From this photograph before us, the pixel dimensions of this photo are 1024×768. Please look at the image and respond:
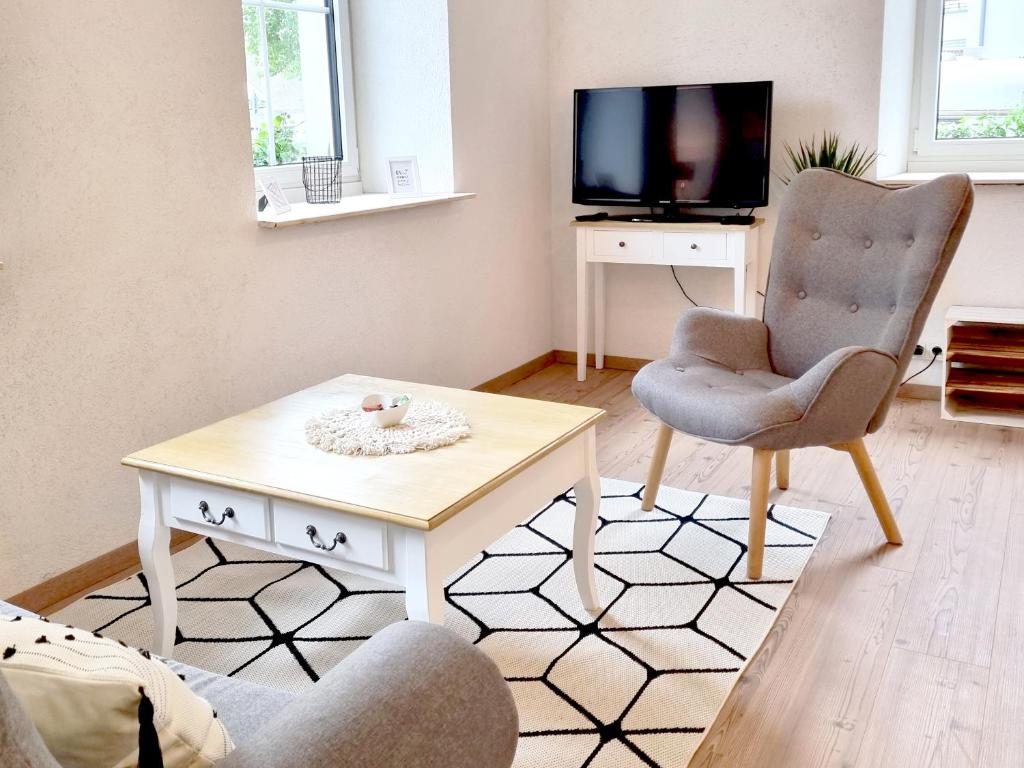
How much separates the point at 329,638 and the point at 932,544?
1601 mm

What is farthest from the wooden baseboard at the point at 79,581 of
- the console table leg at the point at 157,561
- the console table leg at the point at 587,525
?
the console table leg at the point at 587,525

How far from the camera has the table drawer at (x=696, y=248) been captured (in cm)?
399

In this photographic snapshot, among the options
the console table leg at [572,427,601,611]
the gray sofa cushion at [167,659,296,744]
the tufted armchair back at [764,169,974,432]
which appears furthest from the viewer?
the tufted armchair back at [764,169,974,432]

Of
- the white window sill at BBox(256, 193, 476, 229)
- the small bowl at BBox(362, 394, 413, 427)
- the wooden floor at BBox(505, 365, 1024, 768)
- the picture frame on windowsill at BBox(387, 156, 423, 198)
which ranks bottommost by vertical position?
the wooden floor at BBox(505, 365, 1024, 768)

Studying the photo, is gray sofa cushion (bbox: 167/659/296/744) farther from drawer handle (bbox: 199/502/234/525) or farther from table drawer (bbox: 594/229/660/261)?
table drawer (bbox: 594/229/660/261)

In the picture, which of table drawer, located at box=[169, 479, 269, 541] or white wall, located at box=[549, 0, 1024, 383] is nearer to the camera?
table drawer, located at box=[169, 479, 269, 541]

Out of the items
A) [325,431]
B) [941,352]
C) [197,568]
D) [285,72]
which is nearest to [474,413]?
[325,431]

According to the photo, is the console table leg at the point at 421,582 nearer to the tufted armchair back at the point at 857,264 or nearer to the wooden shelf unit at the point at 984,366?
the tufted armchair back at the point at 857,264

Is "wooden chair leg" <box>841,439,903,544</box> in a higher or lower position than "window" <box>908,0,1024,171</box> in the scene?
lower

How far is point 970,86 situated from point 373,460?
321cm

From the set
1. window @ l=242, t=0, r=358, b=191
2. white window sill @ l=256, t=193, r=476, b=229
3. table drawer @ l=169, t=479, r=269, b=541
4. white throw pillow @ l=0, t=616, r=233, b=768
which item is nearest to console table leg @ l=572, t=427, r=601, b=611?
table drawer @ l=169, t=479, r=269, b=541

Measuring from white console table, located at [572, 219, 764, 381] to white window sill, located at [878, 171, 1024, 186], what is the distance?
0.52 meters

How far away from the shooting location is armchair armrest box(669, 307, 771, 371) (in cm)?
302

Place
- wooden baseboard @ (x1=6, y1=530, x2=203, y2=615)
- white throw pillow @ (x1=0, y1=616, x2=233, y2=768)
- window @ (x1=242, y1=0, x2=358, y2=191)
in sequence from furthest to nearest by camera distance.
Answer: window @ (x1=242, y1=0, x2=358, y2=191), wooden baseboard @ (x1=6, y1=530, x2=203, y2=615), white throw pillow @ (x1=0, y1=616, x2=233, y2=768)
